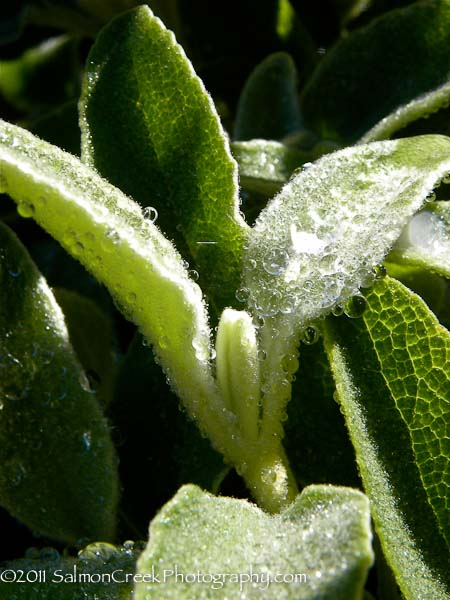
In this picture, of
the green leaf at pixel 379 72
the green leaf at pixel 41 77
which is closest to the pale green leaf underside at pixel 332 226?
the green leaf at pixel 379 72

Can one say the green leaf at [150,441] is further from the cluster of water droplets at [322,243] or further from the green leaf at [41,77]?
the green leaf at [41,77]

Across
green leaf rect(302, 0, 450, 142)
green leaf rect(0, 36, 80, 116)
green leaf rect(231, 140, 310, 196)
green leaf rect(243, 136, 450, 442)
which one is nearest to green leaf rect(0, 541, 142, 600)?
green leaf rect(243, 136, 450, 442)

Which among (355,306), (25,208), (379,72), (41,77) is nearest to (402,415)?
(355,306)

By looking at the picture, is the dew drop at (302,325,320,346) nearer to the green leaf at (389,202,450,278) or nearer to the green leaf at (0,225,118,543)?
the green leaf at (389,202,450,278)

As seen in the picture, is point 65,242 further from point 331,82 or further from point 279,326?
point 331,82

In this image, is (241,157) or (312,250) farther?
(241,157)

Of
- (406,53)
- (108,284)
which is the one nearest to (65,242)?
(108,284)
